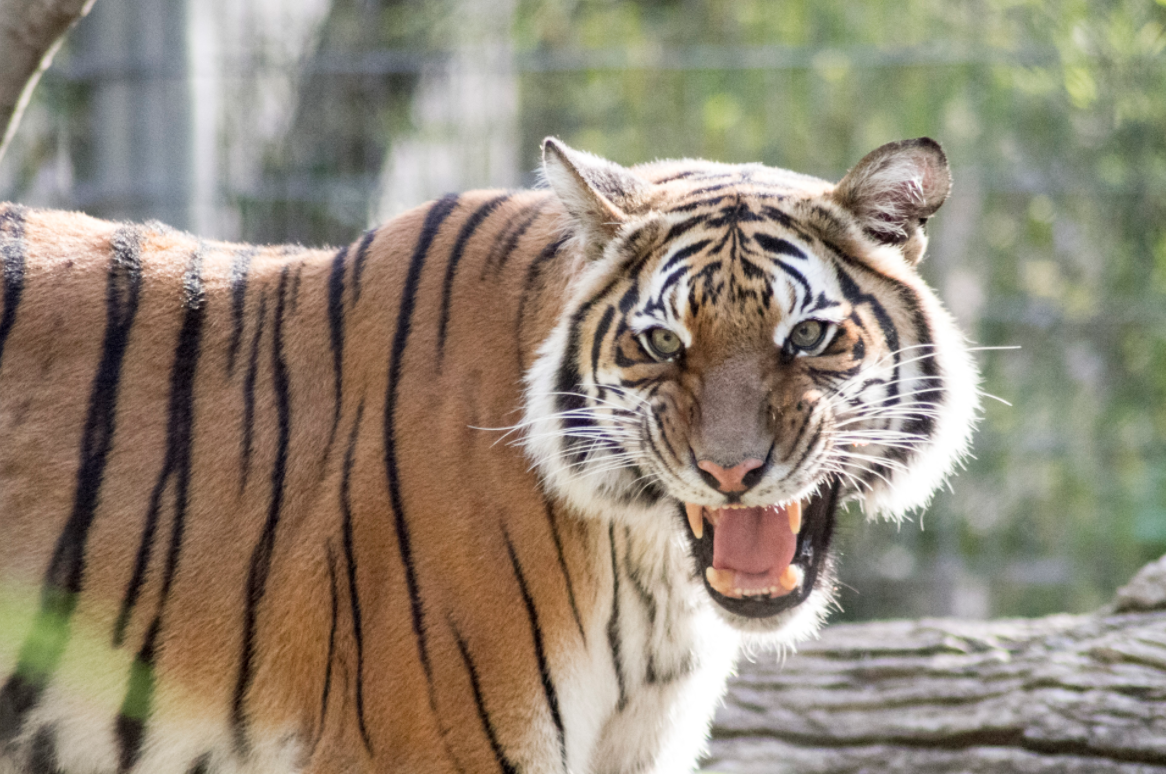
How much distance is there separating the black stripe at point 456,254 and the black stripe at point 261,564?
1.01 ft

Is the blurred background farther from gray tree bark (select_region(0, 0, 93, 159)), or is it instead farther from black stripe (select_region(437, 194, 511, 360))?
black stripe (select_region(437, 194, 511, 360))

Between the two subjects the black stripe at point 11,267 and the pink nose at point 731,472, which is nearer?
the pink nose at point 731,472

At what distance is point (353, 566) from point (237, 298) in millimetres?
597

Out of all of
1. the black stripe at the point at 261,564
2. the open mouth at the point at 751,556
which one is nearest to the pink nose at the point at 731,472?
the open mouth at the point at 751,556

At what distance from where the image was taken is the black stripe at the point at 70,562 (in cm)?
214

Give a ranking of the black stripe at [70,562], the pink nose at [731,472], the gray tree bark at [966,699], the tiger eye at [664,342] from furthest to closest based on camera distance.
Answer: the gray tree bark at [966,699]
the black stripe at [70,562]
the tiger eye at [664,342]
the pink nose at [731,472]

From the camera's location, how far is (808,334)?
Result: 1918 millimetres

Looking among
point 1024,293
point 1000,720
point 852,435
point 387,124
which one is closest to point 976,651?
point 1000,720

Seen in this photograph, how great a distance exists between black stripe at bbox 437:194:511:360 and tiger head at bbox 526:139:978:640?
0.22 metres

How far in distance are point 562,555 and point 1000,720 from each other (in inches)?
52.6

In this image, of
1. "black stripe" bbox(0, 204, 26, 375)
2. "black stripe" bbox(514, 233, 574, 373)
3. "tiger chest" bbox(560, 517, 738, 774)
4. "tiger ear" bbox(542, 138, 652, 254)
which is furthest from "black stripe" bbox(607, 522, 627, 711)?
"black stripe" bbox(0, 204, 26, 375)

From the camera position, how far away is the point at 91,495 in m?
2.17

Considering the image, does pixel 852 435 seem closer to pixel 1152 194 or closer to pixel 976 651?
pixel 976 651

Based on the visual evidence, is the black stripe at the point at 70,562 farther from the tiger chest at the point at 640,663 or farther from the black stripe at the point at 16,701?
the tiger chest at the point at 640,663
